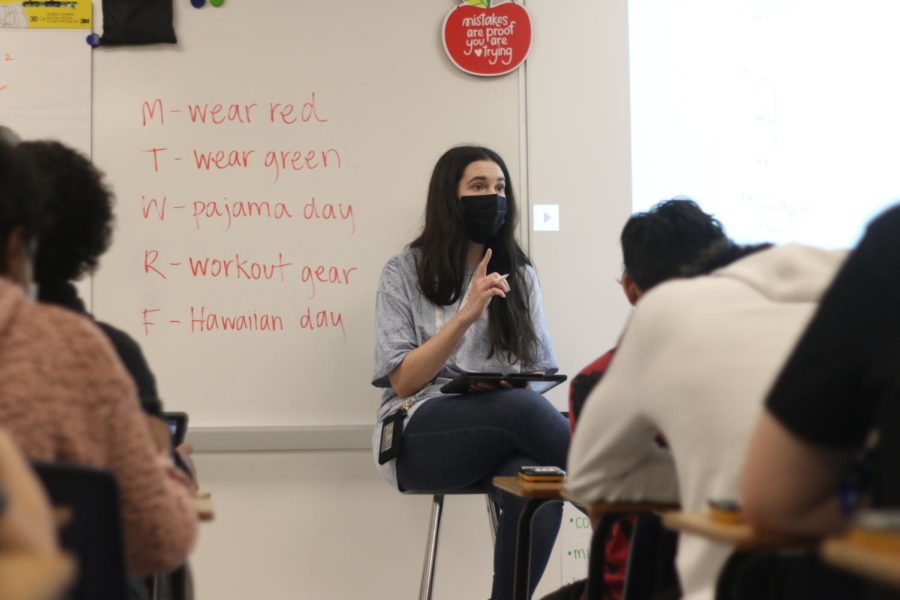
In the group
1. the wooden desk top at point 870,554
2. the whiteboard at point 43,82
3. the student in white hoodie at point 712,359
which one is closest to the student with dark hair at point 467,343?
the whiteboard at point 43,82

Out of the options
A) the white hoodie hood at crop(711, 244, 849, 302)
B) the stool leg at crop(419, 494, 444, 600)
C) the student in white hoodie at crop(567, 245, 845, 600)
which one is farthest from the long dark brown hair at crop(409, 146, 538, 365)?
the white hoodie hood at crop(711, 244, 849, 302)

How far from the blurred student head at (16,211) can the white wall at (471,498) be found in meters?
2.19

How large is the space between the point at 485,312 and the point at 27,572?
2.55 meters

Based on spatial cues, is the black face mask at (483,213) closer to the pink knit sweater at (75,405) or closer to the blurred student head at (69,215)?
the blurred student head at (69,215)

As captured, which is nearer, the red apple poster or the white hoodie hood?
the white hoodie hood

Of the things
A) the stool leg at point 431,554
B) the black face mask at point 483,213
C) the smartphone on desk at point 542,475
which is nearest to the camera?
the smartphone on desk at point 542,475

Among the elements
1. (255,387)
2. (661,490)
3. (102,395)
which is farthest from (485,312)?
(102,395)

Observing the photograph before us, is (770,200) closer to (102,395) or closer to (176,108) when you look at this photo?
(176,108)

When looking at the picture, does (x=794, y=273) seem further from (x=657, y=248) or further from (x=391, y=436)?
(x=391, y=436)

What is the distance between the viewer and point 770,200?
347cm

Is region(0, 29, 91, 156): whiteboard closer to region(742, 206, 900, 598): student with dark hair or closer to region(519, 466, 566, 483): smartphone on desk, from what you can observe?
region(519, 466, 566, 483): smartphone on desk

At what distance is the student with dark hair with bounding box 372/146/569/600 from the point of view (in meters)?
2.76

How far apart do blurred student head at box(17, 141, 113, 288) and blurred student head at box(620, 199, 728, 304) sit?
3.04 ft

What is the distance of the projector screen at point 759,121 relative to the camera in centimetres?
346
